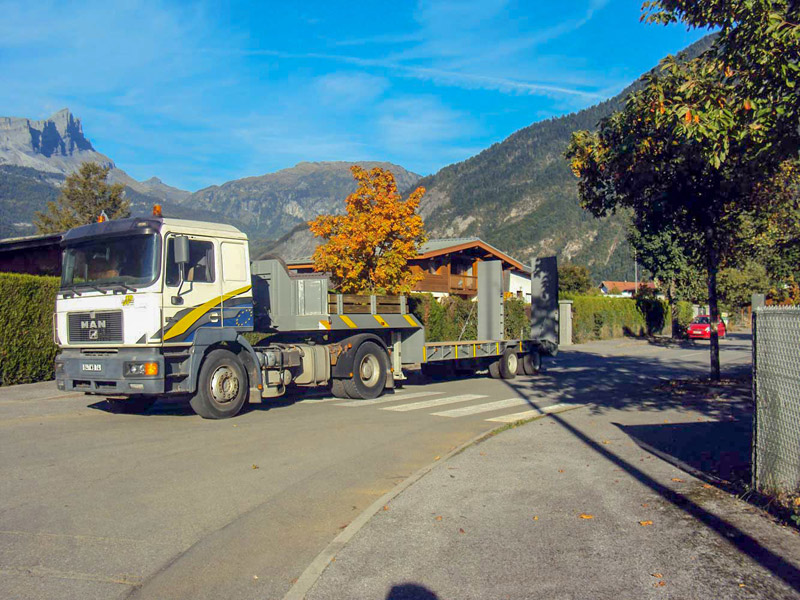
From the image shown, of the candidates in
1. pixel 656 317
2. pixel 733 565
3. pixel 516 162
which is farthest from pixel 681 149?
pixel 516 162

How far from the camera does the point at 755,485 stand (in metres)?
6.48

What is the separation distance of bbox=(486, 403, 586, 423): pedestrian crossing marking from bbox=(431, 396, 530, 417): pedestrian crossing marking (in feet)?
2.19

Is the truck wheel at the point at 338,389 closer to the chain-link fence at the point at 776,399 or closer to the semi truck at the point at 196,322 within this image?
the semi truck at the point at 196,322

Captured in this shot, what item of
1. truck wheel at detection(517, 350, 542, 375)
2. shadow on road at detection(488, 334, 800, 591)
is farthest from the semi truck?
truck wheel at detection(517, 350, 542, 375)

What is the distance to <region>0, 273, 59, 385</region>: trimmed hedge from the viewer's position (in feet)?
52.2

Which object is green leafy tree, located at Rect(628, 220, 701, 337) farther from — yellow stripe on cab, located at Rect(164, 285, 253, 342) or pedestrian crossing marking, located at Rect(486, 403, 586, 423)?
yellow stripe on cab, located at Rect(164, 285, 253, 342)

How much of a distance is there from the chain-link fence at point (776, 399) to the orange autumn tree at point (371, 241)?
22.1m

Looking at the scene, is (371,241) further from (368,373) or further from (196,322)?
(196,322)

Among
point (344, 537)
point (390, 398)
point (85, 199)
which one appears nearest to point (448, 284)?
point (85, 199)

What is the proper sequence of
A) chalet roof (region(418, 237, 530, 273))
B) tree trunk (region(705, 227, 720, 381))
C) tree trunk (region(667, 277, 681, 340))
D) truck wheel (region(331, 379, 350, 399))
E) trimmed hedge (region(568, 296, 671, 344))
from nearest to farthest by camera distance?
A: truck wheel (region(331, 379, 350, 399))
tree trunk (region(705, 227, 720, 381))
trimmed hedge (region(568, 296, 671, 344))
tree trunk (region(667, 277, 681, 340))
chalet roof (region(418, 237, 530, 273))

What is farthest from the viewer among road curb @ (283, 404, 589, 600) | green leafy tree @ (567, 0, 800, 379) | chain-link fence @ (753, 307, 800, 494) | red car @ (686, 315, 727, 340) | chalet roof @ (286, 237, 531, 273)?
chalet roof @ (286, 237, 531, 273)

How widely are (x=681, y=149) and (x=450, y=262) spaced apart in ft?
131

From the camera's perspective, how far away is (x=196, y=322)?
11.4 m

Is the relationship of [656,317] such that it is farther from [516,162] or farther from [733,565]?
[516,162]
